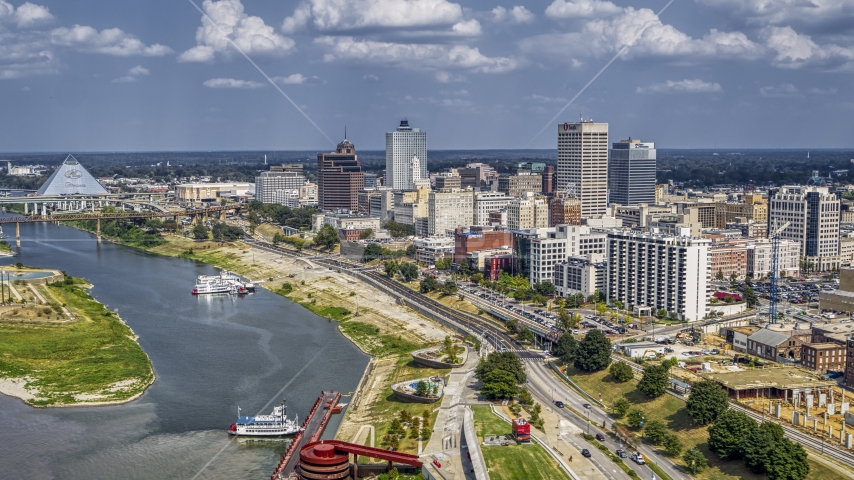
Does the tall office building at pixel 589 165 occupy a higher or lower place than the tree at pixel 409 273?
higher

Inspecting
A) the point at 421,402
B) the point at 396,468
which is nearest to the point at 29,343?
the point at 421,402

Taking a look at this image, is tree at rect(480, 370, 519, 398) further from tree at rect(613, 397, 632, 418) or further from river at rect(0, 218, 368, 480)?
river at rect(0, 218, 368, 480)

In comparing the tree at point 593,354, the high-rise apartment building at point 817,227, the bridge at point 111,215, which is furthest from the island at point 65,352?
the high-rise apartment building at point 817,227

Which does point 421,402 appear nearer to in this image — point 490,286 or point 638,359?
point 638,359

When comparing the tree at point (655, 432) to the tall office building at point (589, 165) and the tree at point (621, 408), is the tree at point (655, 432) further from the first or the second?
the tall office building at point (589, 165)

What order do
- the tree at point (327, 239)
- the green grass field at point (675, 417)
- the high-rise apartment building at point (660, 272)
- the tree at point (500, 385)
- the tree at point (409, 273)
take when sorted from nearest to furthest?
the green grass field at point (675, 417) → the tree at point (500, 385) → the high-rise apartment building at point (660, 272) → the tree at point (409, 273) → the tree at point (327, 239)

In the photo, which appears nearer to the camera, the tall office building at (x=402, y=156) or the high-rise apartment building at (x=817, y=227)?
the high-rise apartment building at (x=817, y=227)

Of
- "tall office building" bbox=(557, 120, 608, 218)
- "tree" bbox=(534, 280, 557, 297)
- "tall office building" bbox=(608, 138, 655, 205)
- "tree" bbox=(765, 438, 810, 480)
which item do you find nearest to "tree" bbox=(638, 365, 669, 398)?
"tree" bbox=(765, 438, 810, 480)
